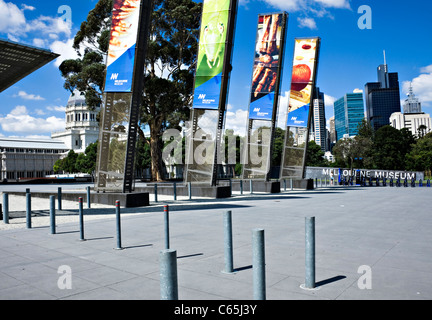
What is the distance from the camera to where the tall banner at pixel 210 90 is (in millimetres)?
21031

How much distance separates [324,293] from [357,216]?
8127mm

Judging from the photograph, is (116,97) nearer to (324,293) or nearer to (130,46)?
(130,46)

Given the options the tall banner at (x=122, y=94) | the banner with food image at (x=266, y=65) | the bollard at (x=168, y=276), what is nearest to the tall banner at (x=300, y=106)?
the banner with food image at (x=266, y=65)

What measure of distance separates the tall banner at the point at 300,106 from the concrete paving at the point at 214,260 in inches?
758

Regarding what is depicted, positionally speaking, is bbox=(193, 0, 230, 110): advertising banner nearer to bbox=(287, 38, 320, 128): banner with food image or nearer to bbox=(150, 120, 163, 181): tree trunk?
bbox=(287, 38, 320, 128): banner with food image

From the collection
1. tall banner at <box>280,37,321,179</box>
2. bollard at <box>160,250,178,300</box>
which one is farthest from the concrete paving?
tall banner at <box>280,37,321,179</box>

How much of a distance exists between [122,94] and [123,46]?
223cm

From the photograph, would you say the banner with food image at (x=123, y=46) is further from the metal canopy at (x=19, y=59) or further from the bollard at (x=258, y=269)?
the bollard at (x=258, y=269)

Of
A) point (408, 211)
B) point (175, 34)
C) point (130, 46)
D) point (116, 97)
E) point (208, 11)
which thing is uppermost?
point (175, 34)

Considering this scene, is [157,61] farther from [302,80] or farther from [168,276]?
[168,276]

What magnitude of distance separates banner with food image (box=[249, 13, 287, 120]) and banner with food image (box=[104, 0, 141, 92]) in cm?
1244

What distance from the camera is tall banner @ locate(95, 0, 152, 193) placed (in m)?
16.2
